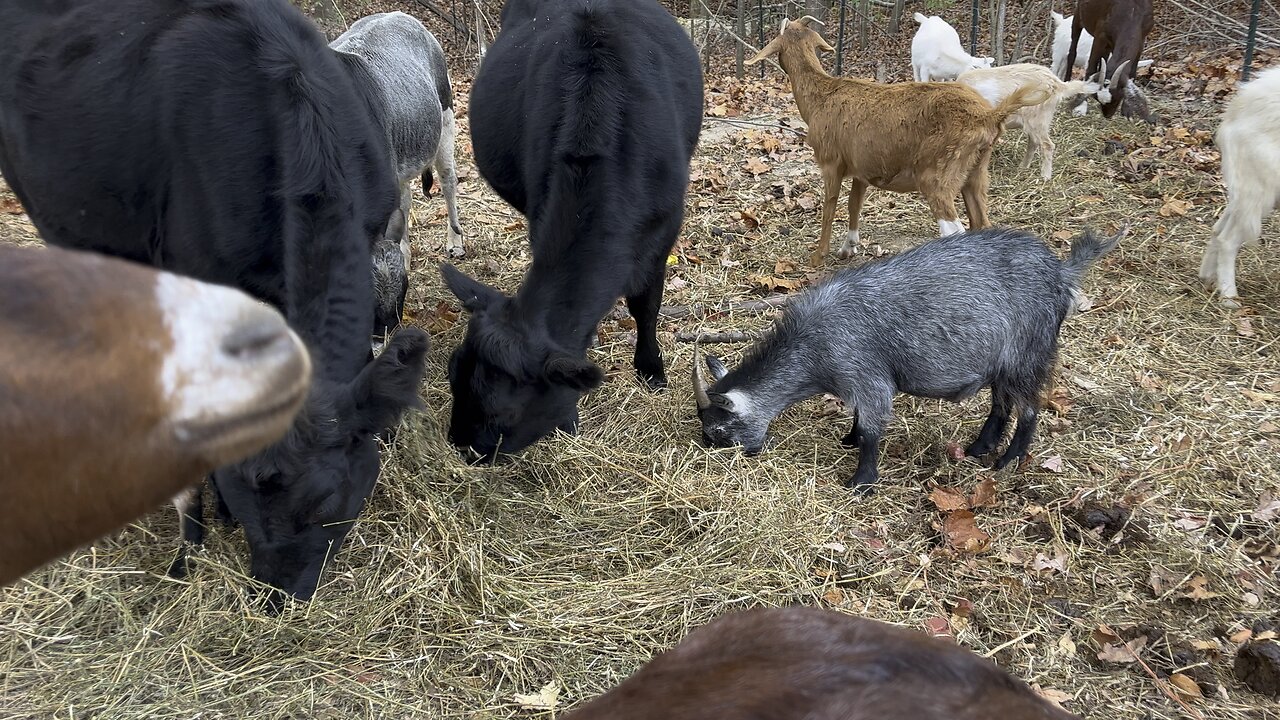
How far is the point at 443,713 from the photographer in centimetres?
310

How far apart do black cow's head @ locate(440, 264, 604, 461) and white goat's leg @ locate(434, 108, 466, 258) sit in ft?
10.7

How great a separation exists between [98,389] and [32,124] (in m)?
4.04

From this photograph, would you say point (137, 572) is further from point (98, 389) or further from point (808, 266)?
A: point (808, 266)

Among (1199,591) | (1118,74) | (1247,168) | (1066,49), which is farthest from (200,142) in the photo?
(1066,49)

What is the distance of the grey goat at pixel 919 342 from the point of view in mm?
4301

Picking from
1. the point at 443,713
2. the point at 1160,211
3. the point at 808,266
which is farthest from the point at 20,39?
the point at 1160,211

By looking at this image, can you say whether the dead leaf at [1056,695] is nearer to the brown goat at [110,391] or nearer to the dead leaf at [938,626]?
the dead leaf at [938,626]

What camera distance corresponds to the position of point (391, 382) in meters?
3.12

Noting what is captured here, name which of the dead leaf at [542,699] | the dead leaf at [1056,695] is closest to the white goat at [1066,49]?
the dead leaf at [1056,695]

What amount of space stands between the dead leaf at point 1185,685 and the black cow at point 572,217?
8.73 ft

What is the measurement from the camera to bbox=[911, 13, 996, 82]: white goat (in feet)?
38.4

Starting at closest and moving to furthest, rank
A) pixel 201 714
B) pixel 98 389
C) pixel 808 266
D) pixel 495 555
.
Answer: pixel 98 389 → pixel 201 714 → pixel 495 555 → pixel 808 266

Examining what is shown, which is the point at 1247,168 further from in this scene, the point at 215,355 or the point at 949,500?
the point at 215,355

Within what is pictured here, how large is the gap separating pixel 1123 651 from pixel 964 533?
0.85 meters
